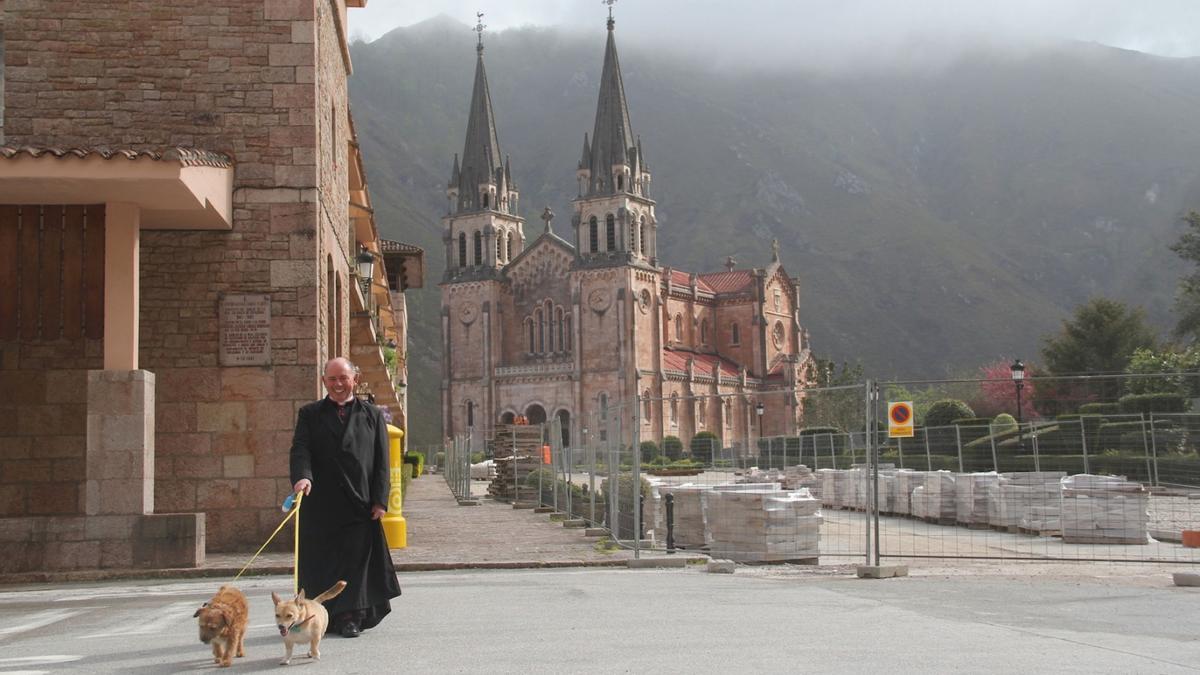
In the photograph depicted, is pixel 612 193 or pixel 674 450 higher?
pixel 612 193

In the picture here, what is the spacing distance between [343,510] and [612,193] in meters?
80.0

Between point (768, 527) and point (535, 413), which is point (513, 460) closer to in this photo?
point (768, 527)

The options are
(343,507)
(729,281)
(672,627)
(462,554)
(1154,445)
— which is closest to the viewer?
(343,507)

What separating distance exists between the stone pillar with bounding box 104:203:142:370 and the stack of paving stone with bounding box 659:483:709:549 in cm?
661

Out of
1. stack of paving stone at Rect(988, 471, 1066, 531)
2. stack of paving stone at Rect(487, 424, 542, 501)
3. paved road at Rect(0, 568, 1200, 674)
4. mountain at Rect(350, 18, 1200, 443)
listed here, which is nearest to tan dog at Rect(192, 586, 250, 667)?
paved road at Rect(0, 568, 1200, 674)

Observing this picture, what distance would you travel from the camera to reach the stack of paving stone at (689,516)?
56.3ft

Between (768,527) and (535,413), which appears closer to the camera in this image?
(768,527)

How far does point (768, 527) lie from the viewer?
15.5 metres

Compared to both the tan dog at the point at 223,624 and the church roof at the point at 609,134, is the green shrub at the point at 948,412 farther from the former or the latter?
the church roof at the point at 609,134

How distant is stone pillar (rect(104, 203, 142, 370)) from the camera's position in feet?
47.3

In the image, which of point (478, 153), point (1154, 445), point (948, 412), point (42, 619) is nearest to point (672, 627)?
point (42, 619)

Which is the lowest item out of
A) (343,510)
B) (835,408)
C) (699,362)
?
(343,510)

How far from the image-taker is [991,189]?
187500 mm

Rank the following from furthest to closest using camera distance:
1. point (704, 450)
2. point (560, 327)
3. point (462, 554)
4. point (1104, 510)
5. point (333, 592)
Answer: point (560, 327), point (704, 450), point (1104, 510), point (462, 554), point (333, 592)
